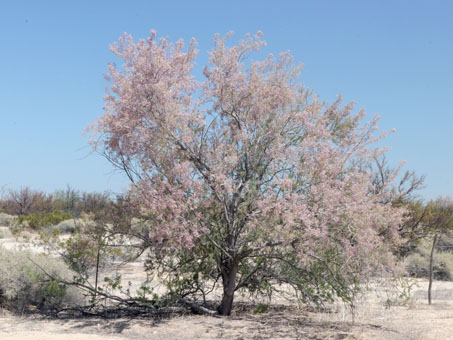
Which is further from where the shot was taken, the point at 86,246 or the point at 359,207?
the point at 86,246

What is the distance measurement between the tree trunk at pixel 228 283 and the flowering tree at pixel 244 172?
20 mm

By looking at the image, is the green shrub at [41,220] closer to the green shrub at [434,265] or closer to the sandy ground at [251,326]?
the green shrub at [434,265]

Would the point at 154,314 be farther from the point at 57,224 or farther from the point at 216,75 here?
the point at 57,224

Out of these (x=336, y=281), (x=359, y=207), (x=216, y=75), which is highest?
(x=216, y=75)

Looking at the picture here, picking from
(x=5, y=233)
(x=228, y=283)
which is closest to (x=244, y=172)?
(x=228, y=283)

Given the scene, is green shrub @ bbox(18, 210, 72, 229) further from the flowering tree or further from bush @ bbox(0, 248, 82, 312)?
the flowering tree

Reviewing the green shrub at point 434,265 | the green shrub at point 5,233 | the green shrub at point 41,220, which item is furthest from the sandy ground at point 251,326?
the green shrub at point 41,220

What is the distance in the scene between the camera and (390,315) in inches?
420

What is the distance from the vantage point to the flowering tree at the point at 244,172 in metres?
8.36

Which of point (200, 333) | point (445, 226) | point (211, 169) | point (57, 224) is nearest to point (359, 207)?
point (211, 169)

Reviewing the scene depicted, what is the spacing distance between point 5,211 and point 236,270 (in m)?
36.3

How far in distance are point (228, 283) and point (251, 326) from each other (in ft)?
3.88

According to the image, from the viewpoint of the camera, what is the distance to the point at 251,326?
9117 mm

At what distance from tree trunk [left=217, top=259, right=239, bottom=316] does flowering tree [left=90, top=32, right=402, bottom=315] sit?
0.02 m
